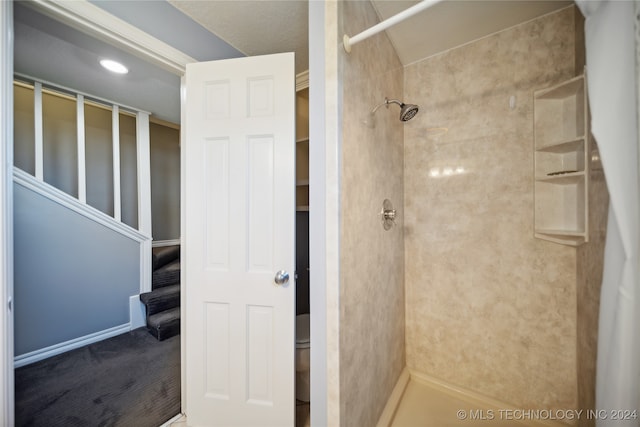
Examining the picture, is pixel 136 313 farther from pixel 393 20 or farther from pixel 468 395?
pixel 393 20

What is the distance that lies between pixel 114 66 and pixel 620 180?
3.07m

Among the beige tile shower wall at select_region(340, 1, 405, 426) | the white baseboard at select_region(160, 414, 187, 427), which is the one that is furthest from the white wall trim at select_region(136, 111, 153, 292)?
the beige tile shower wall at select_region(340, 1, 405, 426)

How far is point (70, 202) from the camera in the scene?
2.22 meters

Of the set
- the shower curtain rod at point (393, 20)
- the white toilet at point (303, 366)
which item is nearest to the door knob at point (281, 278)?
the white toilet at point (303, 366)

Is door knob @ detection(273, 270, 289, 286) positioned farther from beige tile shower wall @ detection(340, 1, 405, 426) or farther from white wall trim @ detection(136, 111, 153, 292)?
white wall trim @ detection(136, 111, 153, 292)

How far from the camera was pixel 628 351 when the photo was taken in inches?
26.3

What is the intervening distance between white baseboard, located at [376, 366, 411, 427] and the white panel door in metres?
0.56

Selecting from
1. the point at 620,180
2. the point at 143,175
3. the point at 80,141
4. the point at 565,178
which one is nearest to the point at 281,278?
the point at 620,180

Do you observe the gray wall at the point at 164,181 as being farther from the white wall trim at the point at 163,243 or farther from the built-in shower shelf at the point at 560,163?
the built-in shower shelf at the point at 560,163

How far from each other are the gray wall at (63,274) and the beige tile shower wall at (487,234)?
2.93 meters

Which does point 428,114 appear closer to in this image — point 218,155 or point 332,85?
point 332,85

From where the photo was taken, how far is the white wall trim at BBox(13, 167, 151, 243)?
1.94 m

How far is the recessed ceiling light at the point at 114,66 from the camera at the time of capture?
6.25 feet

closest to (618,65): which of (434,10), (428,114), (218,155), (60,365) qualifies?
(434,10)
